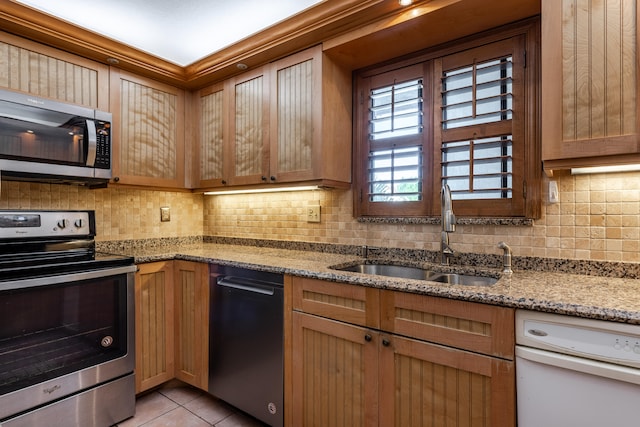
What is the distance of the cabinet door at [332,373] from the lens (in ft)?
4.79

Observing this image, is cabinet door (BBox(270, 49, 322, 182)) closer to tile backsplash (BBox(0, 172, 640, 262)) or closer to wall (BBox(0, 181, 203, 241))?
tile backsplash (BBox(0, 172, 640, 262))

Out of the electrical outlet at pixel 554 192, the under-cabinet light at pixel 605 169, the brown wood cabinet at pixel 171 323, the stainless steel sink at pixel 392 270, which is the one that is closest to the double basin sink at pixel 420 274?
the stainless steel sink at pixel 392 270

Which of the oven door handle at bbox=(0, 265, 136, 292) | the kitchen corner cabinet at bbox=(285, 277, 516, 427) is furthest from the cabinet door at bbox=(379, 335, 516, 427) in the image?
the oven door handle at bbox=(0, 265, 136, 292)

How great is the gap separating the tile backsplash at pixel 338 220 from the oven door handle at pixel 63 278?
0.65 meters

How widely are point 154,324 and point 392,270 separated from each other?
59.6 inches

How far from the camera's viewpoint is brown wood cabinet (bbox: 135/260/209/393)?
83.0 inches

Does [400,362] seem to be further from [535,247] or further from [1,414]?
[1,414]

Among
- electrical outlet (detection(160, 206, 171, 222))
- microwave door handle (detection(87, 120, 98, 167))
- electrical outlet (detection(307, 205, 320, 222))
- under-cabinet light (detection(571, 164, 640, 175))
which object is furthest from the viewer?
electrical outlet (detection(160, 206, 171, 222))

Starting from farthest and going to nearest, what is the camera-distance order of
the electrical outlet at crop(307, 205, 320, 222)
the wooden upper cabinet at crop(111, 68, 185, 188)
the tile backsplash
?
→ the electrical outlet at crop(307, 205, 320, 222), the wooden upper cabinet at crop(111, 68, 185, 188), the tile backsplash

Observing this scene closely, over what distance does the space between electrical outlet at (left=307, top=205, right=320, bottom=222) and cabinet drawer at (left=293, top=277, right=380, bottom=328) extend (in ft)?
2.46

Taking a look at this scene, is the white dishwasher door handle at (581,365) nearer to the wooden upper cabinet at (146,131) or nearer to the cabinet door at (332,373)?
the cabinet door at (332,373)

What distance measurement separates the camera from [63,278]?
5.58 ft

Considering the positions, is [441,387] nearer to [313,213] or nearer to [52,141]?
[313,213]

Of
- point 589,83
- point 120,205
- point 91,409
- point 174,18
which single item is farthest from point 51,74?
point 589,83
